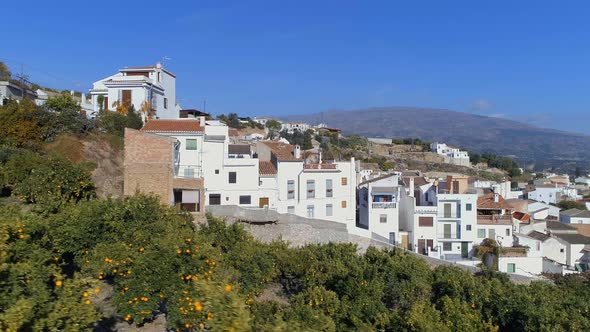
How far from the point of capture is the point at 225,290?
25.2 feet

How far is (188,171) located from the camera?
28891 millimetres

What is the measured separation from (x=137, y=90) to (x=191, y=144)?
47.8ft

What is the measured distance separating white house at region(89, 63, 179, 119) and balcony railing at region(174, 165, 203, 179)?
47.8 ft

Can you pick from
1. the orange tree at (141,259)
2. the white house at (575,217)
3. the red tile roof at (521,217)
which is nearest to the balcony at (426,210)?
the red tile roof at (521,217)

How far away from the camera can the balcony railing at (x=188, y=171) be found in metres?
28.5

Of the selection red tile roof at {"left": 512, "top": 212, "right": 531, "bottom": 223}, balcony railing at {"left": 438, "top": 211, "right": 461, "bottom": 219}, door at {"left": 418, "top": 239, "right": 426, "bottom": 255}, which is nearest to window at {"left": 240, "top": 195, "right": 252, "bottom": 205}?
door at {"left": 418, "top": 239, "right": 426, "bottom": 255}

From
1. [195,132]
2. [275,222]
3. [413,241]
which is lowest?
[413,241]

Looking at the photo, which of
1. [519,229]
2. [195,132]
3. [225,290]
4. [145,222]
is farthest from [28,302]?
[519,229]

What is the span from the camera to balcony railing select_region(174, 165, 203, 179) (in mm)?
28469

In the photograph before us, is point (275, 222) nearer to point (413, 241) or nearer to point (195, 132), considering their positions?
point (195, 132)

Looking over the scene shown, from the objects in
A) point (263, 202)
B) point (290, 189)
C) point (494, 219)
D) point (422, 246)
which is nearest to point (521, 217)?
point (494, 219)

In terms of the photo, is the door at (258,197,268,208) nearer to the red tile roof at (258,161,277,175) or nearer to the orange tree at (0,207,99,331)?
the red tile roof at (258,161,277,175)

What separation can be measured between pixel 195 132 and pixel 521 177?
3718 inches

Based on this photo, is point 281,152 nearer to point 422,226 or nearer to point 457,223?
point 422,226
